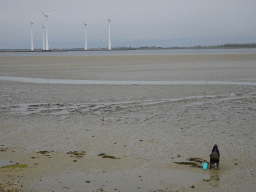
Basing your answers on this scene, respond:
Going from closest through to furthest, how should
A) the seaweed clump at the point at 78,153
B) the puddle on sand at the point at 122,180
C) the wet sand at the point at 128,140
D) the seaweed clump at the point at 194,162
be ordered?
the puddle on sand at the point at 122,180 < the wet sand at the point at 128,140 < the seaweed clump at the point at 194,162 < the seaweed clump at the point at 78,153

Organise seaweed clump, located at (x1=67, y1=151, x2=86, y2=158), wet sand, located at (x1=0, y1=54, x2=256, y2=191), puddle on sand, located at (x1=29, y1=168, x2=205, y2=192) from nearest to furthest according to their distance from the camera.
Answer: puddle on sand, located at (x1=29, y1=168, x2=205, y2=192) → wet sand, located at (x1=0, y1=54, x2=256, y2=191) → seaweed clump, located at (x1=67, y1=151, x2=86, y2=158)

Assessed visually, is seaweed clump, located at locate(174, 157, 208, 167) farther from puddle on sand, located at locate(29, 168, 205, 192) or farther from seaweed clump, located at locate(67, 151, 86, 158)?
seaweed clump, located at locate(67, 151, 86, 158)

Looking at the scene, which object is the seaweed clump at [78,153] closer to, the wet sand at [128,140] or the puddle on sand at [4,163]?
the wet sand at [128,140]

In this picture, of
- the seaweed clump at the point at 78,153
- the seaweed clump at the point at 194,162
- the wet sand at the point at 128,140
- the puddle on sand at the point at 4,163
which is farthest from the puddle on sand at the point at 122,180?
the puddle on sand at the point at 4,163

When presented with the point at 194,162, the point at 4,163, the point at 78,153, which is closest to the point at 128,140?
the point at 78,153

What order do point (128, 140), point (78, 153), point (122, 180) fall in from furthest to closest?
point (128, 140)
point (78, 153)
point (122, 180)

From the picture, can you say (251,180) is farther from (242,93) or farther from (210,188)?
(242,93)

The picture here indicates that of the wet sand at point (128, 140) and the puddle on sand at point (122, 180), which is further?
the wet sand at point (128, 140)

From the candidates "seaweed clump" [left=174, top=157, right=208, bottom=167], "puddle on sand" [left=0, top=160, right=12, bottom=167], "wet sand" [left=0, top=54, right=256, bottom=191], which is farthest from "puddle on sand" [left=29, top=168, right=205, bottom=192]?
"puddle on sand" [left=0, top=160, right=12, bottom=167]

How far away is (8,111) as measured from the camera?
1438 cm

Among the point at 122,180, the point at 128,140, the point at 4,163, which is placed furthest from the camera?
the point at 128,140

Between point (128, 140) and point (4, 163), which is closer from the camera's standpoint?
point (4, 163)

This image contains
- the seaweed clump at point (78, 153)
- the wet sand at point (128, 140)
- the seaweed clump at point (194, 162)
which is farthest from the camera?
the seaweed clump at point (78, 153)

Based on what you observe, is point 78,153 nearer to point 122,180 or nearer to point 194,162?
point 122,180
